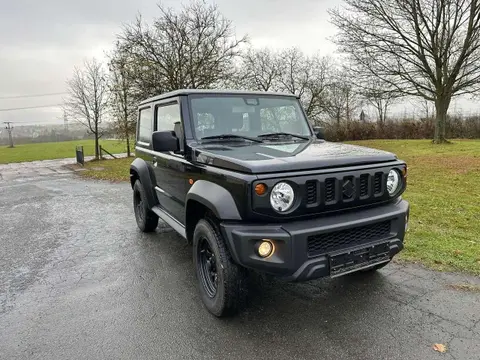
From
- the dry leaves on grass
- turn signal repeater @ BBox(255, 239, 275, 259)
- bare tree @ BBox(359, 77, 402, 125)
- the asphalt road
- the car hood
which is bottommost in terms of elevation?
the dry leaves on grass

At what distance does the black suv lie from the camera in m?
2.53

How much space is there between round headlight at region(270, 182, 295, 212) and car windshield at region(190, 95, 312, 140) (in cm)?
128

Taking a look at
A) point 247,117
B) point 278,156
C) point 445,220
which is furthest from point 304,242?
point 445,220

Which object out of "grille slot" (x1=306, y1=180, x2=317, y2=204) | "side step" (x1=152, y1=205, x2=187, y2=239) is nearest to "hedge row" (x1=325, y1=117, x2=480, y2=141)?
"side step" (x1=152, y1=205, x2=187, y2=239)

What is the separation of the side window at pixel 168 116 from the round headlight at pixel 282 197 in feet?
5.40

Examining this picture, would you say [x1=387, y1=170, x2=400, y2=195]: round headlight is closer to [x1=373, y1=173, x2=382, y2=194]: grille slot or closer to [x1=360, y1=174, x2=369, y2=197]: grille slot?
[x1=373, y1=173, x2=382, y2=194]: grille slot

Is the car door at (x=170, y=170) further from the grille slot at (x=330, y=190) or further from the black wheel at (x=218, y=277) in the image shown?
the grille slot at (x=330, y=190)

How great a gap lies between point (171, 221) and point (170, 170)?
62cm

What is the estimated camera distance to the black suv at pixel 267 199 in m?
2.53

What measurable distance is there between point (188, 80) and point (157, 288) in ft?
56.1

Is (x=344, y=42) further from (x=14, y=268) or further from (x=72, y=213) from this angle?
(x=14, y=268)

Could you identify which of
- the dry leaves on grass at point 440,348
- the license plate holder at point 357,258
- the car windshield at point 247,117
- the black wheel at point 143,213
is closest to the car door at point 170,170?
the car windshield at point 247,117

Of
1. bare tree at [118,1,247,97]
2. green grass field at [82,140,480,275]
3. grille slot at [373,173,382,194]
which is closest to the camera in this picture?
grille slot at [373,173,382,194]

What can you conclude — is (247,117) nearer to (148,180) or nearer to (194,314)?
(148,180)
